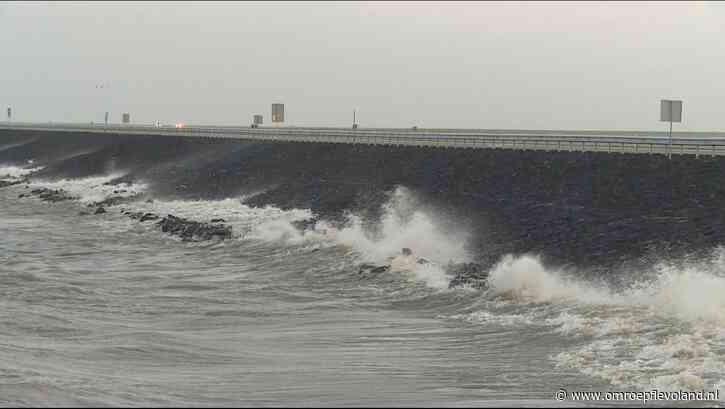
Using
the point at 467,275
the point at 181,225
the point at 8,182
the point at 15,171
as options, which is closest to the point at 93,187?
the point at 8,182

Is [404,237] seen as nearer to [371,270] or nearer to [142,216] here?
[371,270]

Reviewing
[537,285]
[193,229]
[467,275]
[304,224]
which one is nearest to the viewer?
[537,285]

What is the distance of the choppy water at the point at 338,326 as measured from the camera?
57.4 feet

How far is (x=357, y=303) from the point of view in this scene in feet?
93.9

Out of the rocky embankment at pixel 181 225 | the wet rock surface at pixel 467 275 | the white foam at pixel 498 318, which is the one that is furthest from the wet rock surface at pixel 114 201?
the white foam at pixel 498 318

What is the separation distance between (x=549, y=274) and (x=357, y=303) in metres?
5.88

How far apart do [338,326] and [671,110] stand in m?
28.1

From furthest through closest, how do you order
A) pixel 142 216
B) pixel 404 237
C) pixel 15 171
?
pixel 15 171 < pixel 142 216 < pixel 404 237

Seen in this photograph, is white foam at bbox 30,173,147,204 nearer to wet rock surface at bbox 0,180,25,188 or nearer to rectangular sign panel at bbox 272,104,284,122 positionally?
wet rock surface at bbox 0,180,25,188

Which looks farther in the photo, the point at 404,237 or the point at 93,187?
the point at 93,187

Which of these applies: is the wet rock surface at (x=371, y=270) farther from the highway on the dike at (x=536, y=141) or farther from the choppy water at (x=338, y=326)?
the highway on the dike at (x=536, y=141)

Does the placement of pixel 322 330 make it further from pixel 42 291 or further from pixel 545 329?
pixel 42 291

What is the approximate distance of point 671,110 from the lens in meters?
47.0

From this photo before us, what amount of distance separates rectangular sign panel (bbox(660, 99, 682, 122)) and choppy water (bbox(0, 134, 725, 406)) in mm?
13426
